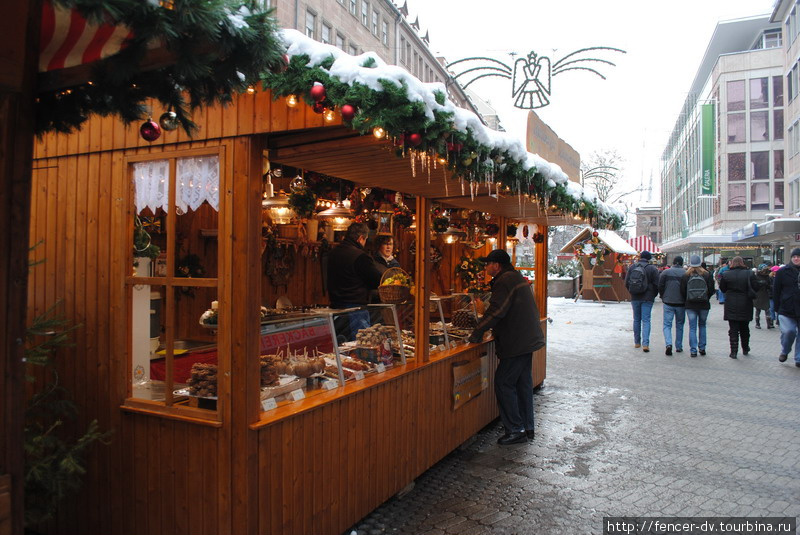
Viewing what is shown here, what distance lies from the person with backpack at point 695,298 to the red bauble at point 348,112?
9879 mm

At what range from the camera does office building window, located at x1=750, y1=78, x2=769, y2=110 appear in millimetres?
38250

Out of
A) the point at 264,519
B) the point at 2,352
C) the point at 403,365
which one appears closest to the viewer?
the point at 2,352

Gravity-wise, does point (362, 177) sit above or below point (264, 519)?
above

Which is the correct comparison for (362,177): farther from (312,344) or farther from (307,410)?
(307,410)

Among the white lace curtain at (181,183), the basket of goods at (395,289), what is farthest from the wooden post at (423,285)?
the white lace curtain at (181,183)

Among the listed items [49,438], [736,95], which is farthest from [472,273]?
[736,95]

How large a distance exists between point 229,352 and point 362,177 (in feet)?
6.41

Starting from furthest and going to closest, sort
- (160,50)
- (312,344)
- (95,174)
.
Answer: (312,344) → (95,174) → (160,50)

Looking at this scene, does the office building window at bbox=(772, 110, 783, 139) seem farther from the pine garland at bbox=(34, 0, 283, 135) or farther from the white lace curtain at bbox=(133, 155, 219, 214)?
the pine garland at bbox=(34, 0, 283, 135)

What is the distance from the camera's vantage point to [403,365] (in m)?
4.70

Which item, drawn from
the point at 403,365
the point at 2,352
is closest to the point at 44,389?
the point at 2,352

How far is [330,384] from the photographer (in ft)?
12.9

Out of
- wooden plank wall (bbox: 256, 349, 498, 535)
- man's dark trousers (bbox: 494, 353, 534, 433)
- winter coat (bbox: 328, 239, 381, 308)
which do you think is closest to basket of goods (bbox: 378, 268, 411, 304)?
winter coat (bbox: 328, 239, 381, 308)

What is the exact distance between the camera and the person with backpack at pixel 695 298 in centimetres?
1071
